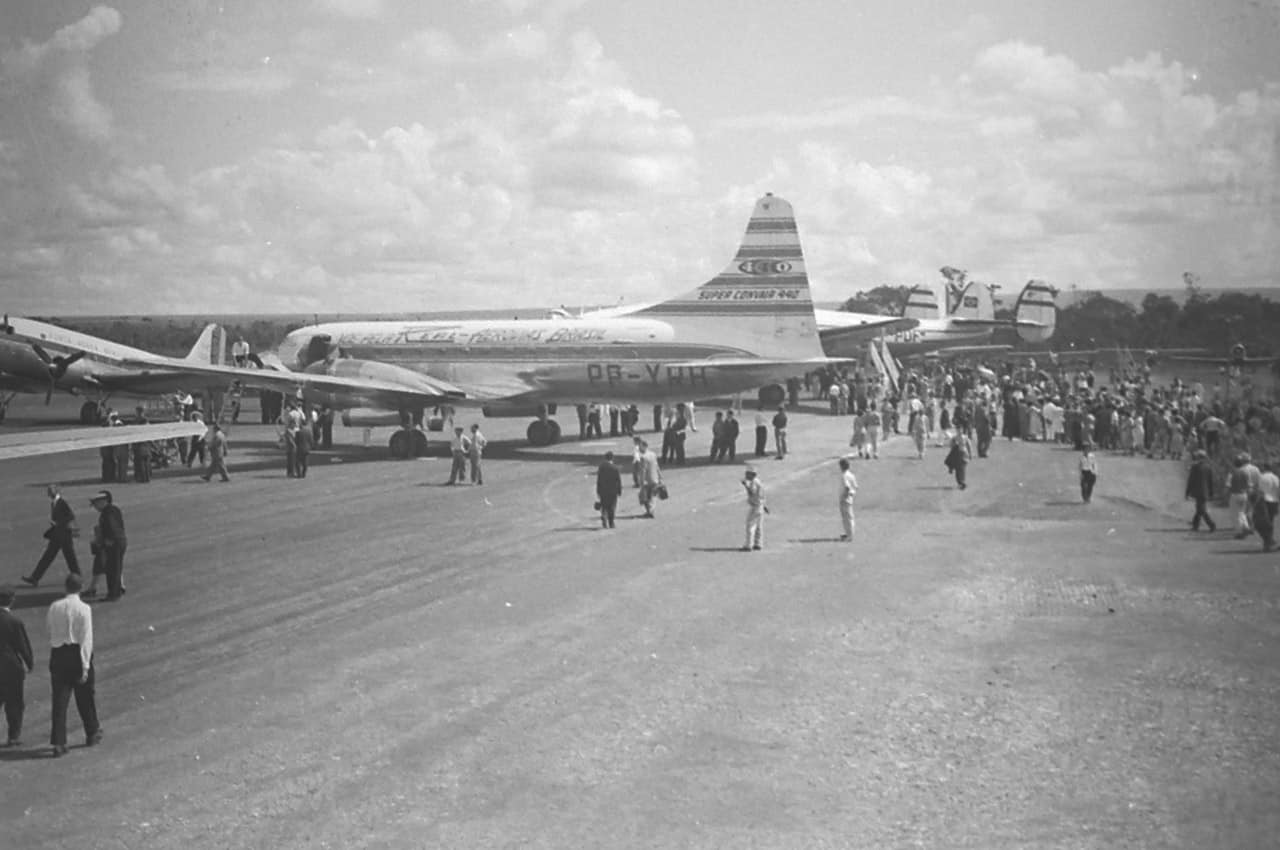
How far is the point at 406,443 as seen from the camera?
3125cm

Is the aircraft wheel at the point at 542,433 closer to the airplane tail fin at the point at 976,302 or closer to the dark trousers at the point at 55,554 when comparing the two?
the dark trousers at the point at 55,554

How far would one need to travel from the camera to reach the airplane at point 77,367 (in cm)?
1888

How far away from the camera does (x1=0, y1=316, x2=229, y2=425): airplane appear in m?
18.9

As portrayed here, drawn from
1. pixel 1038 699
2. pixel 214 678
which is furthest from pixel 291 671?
pixel 1038 699

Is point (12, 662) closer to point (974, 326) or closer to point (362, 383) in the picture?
point (362, 383)

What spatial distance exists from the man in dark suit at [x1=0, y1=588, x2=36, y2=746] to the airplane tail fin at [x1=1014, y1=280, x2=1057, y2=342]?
6011 centimetres

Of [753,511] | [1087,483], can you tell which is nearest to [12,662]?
[753,511]

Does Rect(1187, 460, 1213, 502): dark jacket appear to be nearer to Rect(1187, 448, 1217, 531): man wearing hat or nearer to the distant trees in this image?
Rect(1187, 448, 1217, 531): man wearing hat

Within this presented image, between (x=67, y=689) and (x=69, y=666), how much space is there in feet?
0.67

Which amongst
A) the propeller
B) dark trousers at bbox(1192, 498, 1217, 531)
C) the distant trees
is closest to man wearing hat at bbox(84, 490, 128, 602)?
the propeller

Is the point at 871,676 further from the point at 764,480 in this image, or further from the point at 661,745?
the point at 764,480

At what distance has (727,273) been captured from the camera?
1172 inches

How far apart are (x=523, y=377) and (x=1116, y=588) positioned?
20592mm

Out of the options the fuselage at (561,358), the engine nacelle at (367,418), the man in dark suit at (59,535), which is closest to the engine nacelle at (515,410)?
the fuselage at (561,358)
